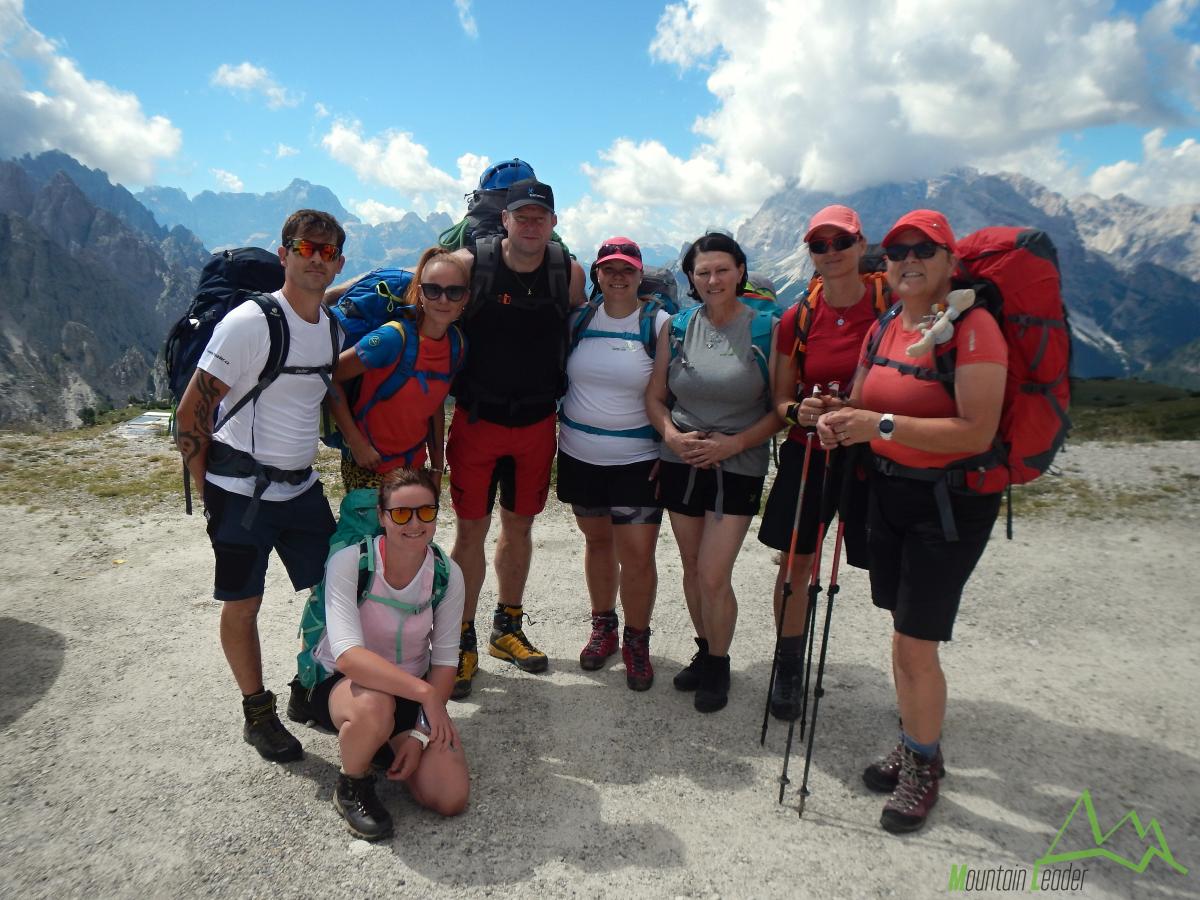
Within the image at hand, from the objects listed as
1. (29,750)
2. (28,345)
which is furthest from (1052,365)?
(28,345)

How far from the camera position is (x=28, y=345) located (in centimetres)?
17988

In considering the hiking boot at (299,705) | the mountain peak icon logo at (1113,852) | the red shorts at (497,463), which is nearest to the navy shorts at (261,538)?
the hiking boot at (299,705)

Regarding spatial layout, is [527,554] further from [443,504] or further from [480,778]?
[443,504]

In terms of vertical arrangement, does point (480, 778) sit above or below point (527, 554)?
below

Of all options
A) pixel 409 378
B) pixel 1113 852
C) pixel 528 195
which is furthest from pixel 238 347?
pixel 1113 852

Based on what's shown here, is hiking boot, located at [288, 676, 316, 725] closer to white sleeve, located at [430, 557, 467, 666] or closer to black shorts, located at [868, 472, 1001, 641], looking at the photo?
white sleeve, located at [430, 557, 467, 666]

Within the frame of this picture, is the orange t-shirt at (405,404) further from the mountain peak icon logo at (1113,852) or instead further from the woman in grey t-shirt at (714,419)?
the mountain peak icon logo at (1113,852)

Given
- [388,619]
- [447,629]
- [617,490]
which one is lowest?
[447,629]

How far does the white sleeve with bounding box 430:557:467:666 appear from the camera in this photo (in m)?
4.97

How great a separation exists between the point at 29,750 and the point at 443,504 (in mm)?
7553

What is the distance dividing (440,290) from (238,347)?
1565 mm

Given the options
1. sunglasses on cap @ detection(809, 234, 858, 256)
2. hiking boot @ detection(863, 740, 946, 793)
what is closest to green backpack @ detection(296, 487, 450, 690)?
hiking boot @ detection(863, 740, 946, 793)

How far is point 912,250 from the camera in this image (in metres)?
4.34

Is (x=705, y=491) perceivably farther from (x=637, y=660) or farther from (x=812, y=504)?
(x=637, y=660)
